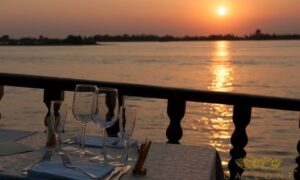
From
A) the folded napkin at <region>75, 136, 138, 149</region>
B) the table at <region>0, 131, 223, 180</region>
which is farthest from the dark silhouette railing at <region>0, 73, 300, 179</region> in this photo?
the folded napkin at <region>75, 136, 138, 149</region>

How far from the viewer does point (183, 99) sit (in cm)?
318

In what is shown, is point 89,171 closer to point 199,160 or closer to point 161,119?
point 199,160

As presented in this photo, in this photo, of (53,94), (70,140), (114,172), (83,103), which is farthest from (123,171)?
(53,94)

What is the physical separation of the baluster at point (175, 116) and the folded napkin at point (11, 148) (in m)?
1.25

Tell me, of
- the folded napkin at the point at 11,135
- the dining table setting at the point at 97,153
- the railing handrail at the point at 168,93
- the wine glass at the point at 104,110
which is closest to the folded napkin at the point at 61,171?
the dining table setting at the point at 97,153

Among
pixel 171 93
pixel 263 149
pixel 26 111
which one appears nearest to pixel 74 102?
pixel 171 93

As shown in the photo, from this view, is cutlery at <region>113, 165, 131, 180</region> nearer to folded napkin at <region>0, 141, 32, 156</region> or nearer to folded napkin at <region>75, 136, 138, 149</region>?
folded napkin at <region>75, 136, 138, 149</region>

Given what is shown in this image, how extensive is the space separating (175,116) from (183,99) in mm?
129

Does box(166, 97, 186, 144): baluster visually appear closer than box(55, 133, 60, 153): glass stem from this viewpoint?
No

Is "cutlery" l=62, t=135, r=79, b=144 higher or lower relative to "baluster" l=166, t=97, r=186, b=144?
higher

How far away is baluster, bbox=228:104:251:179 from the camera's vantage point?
121 inches

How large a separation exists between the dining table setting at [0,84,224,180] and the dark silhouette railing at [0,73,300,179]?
2.78ft

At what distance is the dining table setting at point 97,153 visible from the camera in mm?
1800

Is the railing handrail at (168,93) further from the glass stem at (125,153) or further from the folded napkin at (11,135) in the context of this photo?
the glass stem at (125,153)
